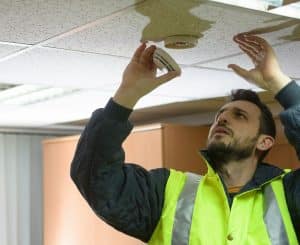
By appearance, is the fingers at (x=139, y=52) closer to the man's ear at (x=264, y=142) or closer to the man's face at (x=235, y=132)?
the man's face at (x=235, y=132)

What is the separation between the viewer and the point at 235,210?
4.94 feet

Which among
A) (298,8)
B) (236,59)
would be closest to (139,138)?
(236,59)

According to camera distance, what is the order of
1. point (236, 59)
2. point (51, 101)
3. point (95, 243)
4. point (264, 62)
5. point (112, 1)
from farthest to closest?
1. point (95, 243)
2. point (51, 101)
3. point (236, 59)
4. point (264, 62)
5. point (112, 1)

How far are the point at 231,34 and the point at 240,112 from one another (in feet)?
0.83

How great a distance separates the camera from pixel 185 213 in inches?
60.0

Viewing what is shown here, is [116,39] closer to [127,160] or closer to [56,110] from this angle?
[127,160]

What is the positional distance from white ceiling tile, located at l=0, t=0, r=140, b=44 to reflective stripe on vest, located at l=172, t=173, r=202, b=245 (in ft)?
1.62

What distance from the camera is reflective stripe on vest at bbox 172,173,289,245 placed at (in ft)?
4.84

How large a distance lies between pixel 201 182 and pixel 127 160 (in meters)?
1.08

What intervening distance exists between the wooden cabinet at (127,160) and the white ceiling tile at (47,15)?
1.14 meters

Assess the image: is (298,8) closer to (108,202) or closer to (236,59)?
(236,59)

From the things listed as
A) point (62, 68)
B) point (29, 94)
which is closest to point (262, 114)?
point (62, 68)

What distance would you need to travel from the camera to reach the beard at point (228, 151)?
158cm

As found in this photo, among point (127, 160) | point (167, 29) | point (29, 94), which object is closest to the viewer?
point (167, 29)
